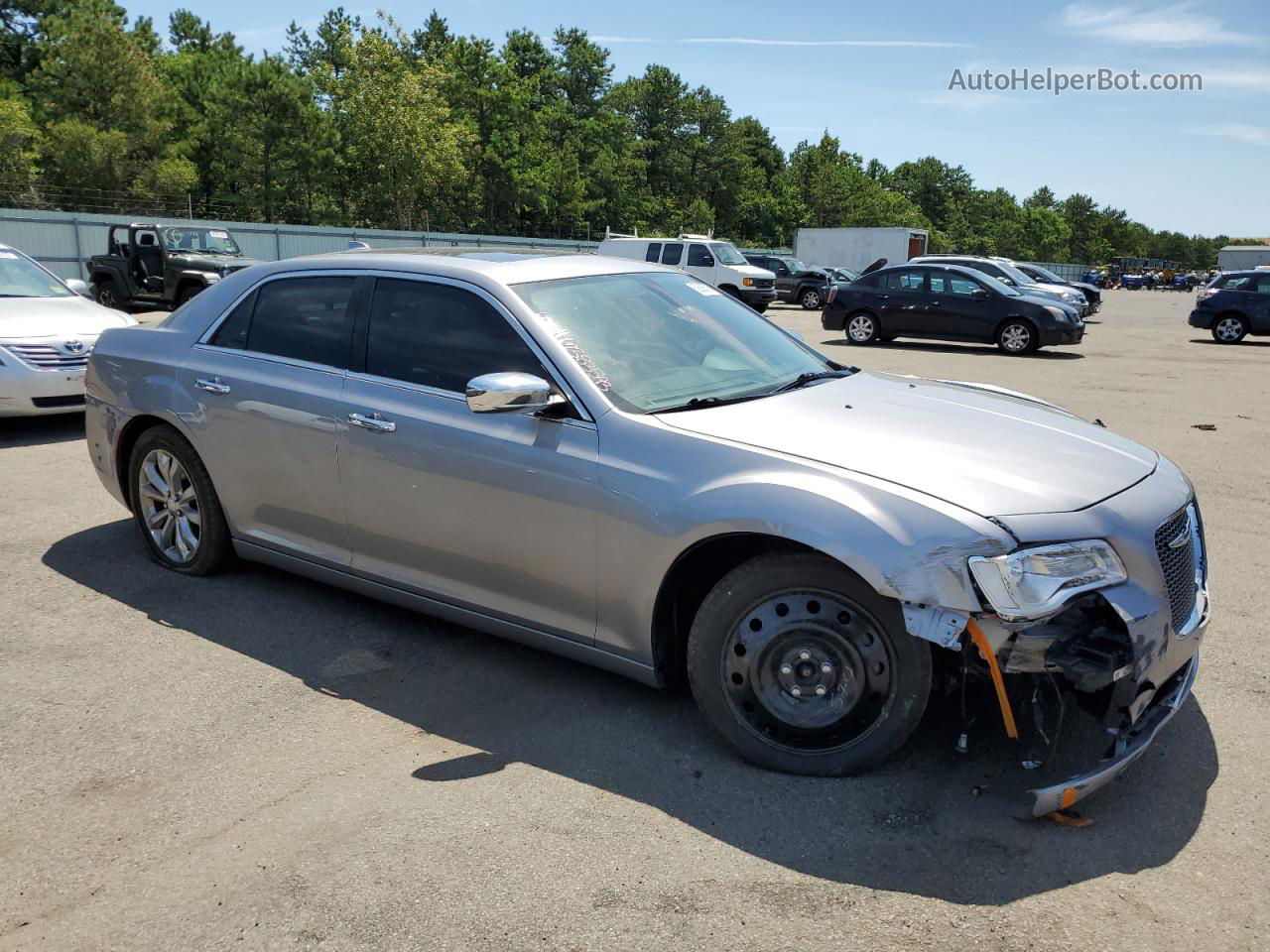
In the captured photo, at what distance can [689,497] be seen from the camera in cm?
328

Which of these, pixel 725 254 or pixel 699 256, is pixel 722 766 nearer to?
pixel 699 256

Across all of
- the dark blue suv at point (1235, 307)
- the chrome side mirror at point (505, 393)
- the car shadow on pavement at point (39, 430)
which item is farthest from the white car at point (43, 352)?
the dark blue suv at point (1235, 307)

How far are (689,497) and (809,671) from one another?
666 millimetres

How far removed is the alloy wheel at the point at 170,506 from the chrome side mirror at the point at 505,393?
2189mm

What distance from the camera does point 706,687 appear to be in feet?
10.9

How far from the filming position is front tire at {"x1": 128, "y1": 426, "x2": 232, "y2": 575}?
16.1 ft

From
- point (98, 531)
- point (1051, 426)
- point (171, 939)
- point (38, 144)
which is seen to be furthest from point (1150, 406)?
point (38, 144)

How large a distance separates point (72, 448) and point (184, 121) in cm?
5366

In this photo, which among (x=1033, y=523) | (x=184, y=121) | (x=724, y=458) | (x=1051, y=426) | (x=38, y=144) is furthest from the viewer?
(x=184, y=121)

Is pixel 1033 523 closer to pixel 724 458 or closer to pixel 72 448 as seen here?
pixel 724 458

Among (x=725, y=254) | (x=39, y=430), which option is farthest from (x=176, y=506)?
(x=725, y=254)

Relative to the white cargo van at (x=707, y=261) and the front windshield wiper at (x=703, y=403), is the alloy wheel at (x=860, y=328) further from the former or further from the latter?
the front windshield wiper at (x=703, y=403)

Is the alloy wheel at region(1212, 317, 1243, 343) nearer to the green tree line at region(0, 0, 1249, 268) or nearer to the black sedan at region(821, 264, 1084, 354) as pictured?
the black sedan at region(821, 264, 1084, 354)

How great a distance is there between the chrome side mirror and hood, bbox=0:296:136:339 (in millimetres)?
6672
